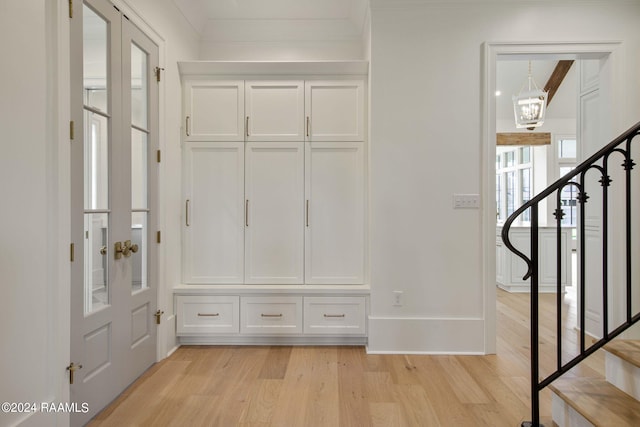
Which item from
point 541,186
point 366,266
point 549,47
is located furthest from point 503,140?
point 366,266

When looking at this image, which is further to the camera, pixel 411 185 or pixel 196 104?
pixel 196 104

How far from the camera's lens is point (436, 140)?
108 inches

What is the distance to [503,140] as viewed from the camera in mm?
5988

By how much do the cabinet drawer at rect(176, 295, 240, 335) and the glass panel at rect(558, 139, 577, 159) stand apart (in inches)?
257

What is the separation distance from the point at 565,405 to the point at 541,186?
18.7ft

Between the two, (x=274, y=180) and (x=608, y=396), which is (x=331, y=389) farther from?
(x=274, y=180)

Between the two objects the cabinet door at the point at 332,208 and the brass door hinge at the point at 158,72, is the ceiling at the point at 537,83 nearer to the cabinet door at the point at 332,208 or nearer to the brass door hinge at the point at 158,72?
the cabinet door at the point at 332,208

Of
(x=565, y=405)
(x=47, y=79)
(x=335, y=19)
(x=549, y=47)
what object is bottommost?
(x=565, y=405)

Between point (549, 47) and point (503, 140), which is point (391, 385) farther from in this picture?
point (503, 140)

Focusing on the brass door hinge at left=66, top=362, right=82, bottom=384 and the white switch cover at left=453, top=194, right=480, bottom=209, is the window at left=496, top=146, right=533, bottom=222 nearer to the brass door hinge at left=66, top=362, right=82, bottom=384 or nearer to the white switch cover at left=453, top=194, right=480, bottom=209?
the white switch cover at left=453, top=194, right=480, bottom=209

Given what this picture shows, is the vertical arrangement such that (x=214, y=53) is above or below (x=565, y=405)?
above

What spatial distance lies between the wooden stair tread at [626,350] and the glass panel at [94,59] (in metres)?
3.01

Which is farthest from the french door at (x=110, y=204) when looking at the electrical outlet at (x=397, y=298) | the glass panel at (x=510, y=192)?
the glass panel at (x=510, y=192)

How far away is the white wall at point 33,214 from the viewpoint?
139 cm
